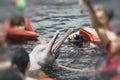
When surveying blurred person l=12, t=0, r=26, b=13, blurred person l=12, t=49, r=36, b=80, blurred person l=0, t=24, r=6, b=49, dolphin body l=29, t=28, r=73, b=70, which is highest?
blurred person l=12, t=0, r=26, b=13

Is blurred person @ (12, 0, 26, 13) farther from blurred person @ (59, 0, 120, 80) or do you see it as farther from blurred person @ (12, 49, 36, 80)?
blurred person @ (59, 0, 120, 80)

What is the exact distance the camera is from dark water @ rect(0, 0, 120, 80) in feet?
37.6

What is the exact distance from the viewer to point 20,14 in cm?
1025

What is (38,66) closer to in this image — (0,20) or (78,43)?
(78,43)

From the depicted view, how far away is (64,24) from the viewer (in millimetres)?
24344

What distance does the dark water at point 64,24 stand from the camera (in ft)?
37.6

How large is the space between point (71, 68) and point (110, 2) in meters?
7.28

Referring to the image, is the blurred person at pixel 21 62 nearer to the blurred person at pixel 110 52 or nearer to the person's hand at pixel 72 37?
the blurred person at pixel 110 52

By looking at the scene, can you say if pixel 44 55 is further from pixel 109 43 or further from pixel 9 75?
pixel 9 75

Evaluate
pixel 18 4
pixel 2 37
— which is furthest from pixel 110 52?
pixel 2 37

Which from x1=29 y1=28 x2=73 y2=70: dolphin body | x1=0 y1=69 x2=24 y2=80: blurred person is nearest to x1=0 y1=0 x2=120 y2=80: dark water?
x1=29 y1=28 x2=73 y2=70: dolphin body

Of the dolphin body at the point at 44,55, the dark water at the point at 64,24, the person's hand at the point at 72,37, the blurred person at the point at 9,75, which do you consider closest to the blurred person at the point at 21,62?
the blurred person at the point at 9,75

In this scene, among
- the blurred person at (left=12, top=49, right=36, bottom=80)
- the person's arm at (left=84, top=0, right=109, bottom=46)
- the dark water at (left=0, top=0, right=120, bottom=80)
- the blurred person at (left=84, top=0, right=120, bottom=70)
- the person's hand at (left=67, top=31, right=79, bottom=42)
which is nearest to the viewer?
the blurred person at (left=84, top=0, right=120, bottom=70)

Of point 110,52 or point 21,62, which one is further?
point 21,62
